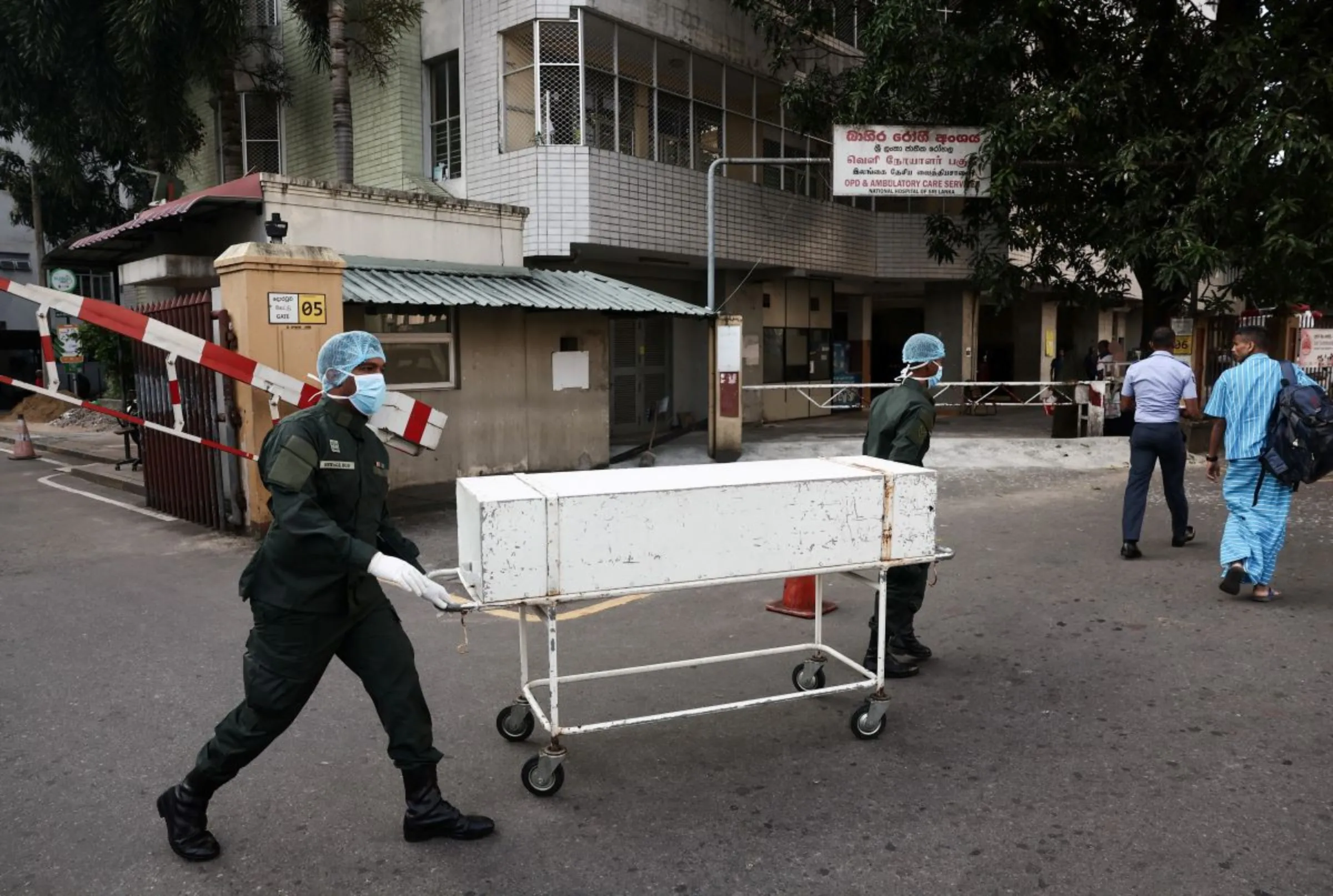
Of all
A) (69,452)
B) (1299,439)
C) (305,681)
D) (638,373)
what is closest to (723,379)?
(638,373)

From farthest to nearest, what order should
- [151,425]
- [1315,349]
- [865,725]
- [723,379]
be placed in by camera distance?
[1315,349] → [723,379] → [151,425] → [865,725]

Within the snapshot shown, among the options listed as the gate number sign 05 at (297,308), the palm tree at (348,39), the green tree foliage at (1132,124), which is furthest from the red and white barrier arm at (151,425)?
the green tree foliage at (1132,124)

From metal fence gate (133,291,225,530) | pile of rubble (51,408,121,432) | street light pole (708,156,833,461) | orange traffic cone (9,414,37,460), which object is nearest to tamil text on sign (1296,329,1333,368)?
street light pole (708,156,833,461)

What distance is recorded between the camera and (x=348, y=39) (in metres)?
15.4

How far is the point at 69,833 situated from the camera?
11.6 ft

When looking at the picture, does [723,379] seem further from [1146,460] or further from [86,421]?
[86,421]

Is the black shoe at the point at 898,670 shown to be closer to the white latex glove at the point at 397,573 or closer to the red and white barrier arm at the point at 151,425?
the white latex glove at the point at 397,573

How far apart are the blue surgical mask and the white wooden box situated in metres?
0.49

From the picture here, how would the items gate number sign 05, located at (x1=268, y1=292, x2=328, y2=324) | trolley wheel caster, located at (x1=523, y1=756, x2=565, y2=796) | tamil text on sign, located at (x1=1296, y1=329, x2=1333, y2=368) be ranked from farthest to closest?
1. tamil text on sign, located at (x1=1296, y1=329, x2=1333, y2=368)
2. gate number sign 05, located at (x1=268, y1=292, x2=328, y2=324)
3. trolley wheel caster, located at (x1=523, y1=756, x2=565, y2=796)

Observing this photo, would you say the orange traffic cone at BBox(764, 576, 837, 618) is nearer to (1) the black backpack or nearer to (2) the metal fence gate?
(1) the black backpack

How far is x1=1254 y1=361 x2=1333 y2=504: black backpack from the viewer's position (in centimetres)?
616

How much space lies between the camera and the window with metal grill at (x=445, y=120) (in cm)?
1510

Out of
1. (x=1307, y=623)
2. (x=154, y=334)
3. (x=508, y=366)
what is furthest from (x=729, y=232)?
(x=1307, y=623)

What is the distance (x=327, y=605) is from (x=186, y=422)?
7.06 metres
